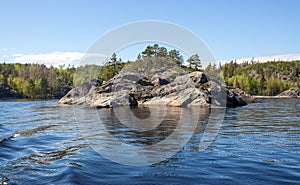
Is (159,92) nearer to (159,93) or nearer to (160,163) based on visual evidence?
(159,93)

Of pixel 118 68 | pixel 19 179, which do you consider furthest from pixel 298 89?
pixel 19 179

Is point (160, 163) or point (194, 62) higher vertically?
point (194, 62)

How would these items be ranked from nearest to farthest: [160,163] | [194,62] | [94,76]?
[160,163] → [194,62] → [94,76]

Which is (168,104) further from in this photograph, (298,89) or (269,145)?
(298,89)

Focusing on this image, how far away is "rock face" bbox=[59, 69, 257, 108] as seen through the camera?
64938 millimetres

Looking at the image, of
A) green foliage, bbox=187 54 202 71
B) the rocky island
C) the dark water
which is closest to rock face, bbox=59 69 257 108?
the rocky island

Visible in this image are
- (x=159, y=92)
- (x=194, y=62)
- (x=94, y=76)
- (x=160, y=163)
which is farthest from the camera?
(x=94, y=76)

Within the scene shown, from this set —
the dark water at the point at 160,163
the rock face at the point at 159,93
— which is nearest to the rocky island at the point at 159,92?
the rock face at the point at 159,93

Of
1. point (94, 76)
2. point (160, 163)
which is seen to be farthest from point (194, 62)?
point (160, 163)

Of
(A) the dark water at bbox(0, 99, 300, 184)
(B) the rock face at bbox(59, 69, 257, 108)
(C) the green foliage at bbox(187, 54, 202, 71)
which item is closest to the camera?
(A) the dark water at bbox(0, 99, 300, 184)

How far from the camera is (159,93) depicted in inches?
2830

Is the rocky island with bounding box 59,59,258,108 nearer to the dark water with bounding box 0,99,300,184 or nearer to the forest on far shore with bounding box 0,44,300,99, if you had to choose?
the forest on far shore with bounding box 0,44,300,99

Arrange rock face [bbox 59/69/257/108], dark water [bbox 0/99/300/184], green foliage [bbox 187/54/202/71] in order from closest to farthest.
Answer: dark water [bbox 0/99/300/184] → rock face [bbox 59/69/257/108] → green foliage [bbox 187/54/202/71]

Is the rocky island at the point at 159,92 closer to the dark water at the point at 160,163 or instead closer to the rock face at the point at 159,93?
the rock face at the point at 159,93
